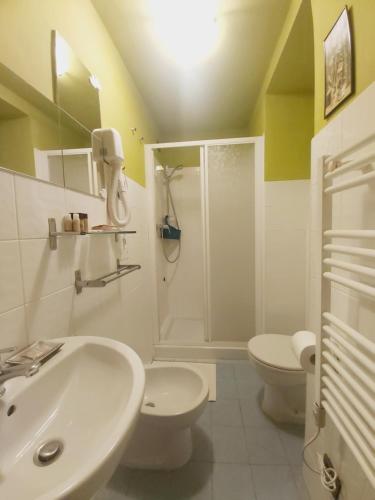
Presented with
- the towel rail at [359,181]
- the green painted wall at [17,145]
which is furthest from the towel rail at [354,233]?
the green painted wall at [17,145]

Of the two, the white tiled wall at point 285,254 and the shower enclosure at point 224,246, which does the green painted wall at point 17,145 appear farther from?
the white tiled wall at point 285,254

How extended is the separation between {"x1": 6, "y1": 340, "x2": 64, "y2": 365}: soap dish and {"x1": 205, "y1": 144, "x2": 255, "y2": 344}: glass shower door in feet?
5.34

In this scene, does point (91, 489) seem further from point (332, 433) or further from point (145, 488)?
point (145, 488)

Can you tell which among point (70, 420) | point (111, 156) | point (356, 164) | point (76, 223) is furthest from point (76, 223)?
point (356, 164)

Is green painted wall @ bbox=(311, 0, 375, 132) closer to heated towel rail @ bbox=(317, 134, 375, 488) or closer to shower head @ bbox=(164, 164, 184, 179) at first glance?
heated towel rail @ bbox=(317, 134, 375, 488)

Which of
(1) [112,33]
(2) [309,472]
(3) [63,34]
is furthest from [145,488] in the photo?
(1) [112,33]

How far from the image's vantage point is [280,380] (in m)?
1.37

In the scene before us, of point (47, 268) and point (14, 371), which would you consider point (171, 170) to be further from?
point (14, 371)

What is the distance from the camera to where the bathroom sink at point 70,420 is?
0.40m

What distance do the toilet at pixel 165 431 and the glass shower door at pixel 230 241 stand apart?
95cm

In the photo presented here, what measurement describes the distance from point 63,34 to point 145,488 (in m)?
2.06

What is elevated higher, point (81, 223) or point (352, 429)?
point (81, 223)

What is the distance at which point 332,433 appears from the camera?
0.83 m

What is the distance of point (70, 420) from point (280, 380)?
118cm
